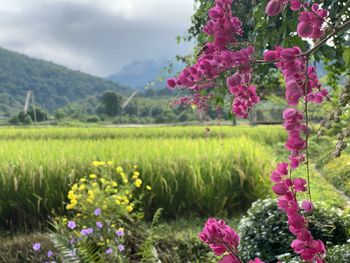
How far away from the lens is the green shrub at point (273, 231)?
3.60 metres

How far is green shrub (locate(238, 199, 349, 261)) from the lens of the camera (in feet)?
11.8

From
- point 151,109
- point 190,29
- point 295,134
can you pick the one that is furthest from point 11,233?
point 151,109

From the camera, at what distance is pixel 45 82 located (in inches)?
3826

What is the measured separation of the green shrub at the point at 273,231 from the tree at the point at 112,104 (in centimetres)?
5896

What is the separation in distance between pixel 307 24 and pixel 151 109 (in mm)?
65084

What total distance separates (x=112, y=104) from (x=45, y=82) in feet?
128

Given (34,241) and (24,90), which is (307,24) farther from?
(24,90)

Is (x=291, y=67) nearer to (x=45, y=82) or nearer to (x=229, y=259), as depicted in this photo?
(x=229, y=259)

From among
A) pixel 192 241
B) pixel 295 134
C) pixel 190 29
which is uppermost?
pixel 190 29

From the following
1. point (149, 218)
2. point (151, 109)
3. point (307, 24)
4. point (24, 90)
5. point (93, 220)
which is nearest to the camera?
point (307, 24)

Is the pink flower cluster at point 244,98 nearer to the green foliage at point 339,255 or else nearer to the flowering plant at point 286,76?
the flowering plant at point 286,76

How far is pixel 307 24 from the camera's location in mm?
1065

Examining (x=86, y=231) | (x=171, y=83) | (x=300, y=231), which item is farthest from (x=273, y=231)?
(x=171, y=83)

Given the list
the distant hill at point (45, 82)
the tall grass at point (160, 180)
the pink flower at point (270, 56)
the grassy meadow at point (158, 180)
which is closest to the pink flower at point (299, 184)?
the pink flower at point (270, 56)
